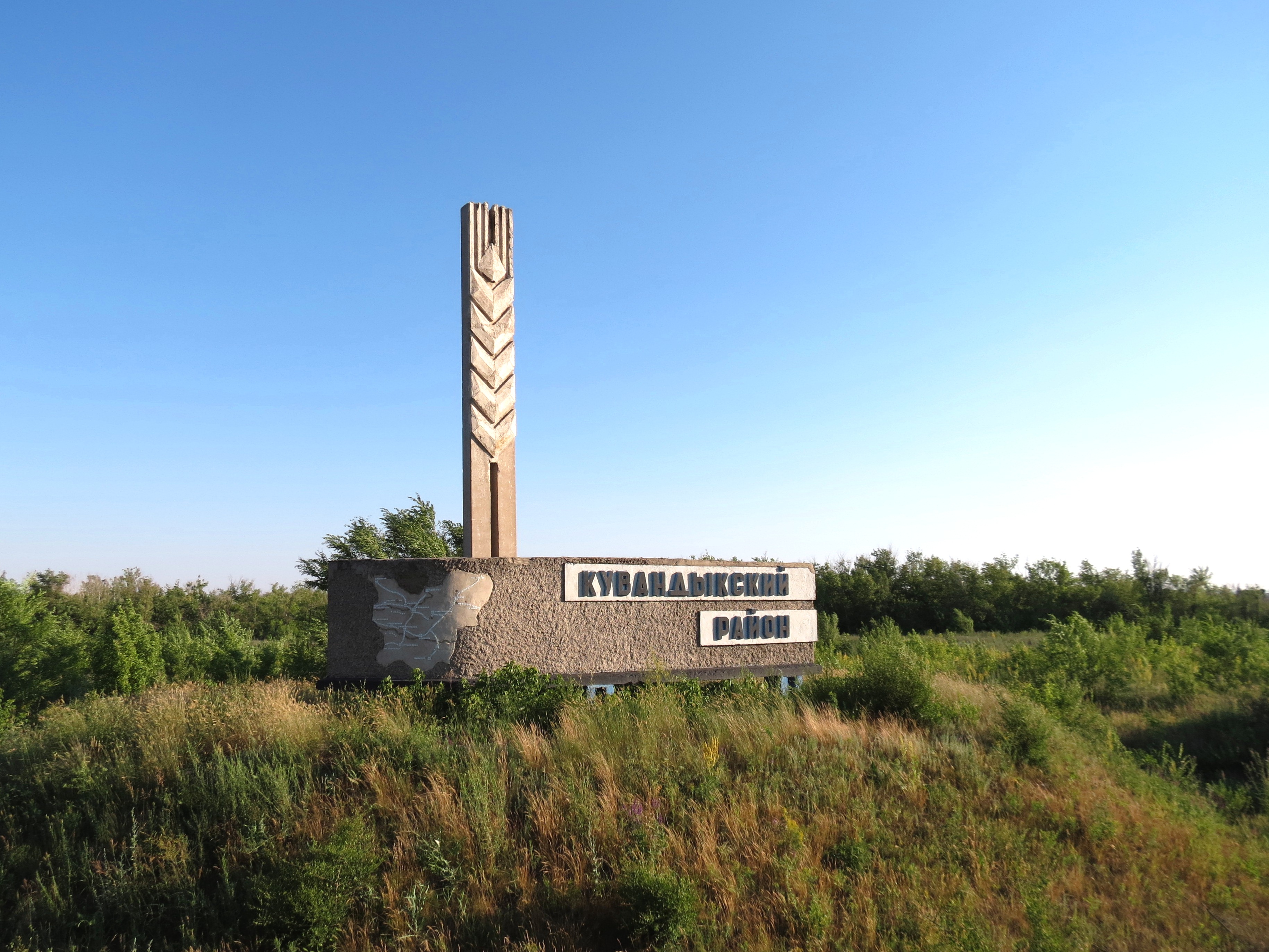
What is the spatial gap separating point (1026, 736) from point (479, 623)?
682 cm

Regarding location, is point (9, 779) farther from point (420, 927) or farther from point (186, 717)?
point (420, 927)

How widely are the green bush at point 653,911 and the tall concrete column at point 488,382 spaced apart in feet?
20.4

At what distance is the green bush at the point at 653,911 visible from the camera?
513 cm

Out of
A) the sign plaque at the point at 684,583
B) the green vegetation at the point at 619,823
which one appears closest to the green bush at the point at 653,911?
the green vegetation at the point at 619,823

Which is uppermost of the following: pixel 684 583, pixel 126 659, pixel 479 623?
pixel 684 583

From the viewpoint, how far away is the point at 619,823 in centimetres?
644

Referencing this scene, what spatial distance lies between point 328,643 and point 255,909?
448cm

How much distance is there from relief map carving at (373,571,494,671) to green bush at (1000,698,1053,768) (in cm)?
667

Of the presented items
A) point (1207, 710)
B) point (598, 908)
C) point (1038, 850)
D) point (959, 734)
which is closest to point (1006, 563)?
point (1207, 710)

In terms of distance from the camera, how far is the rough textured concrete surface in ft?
31.2

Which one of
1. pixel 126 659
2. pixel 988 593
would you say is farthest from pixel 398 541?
pixel 988 593

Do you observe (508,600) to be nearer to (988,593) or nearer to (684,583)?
(684,583)

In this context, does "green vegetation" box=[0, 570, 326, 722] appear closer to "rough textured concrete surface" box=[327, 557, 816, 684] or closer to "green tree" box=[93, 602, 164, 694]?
"green tree" box=[93, 602, 164, 694]

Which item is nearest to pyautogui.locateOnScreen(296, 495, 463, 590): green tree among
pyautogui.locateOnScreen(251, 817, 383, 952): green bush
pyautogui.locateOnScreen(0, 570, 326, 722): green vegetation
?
pyautogui.locateOnScreen(0, 570, 326, 722): green vegetation
